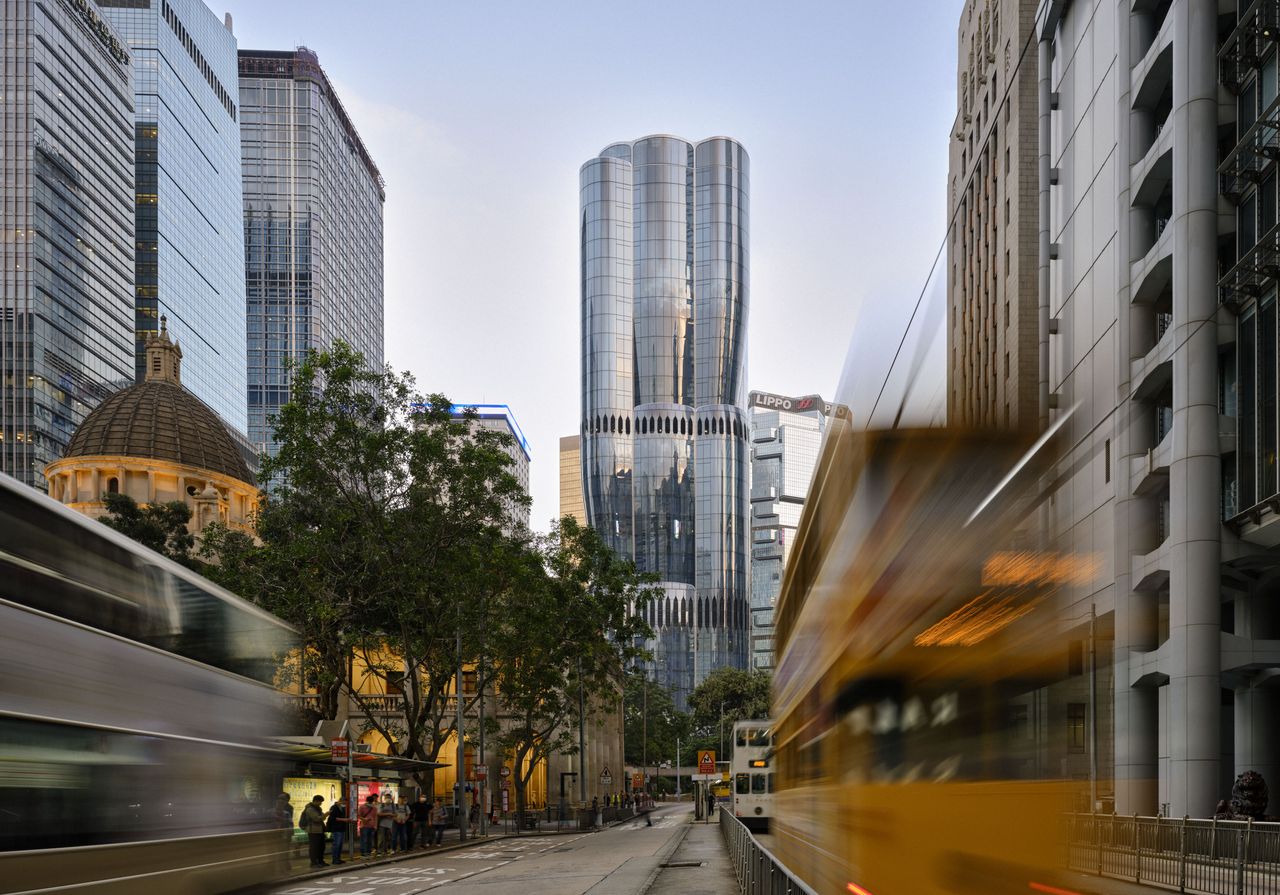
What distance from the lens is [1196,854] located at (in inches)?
783

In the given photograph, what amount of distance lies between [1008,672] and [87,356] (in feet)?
396

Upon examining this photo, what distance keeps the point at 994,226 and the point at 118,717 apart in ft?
129

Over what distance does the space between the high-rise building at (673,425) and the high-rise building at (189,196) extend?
50.9 meters

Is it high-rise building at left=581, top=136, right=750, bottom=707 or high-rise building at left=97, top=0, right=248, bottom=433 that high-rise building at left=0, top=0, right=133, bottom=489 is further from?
high-rise building at left=581, top=136, right=750, bottom=707

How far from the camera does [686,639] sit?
18562 cm

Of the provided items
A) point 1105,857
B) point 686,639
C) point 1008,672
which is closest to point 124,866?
point 1008,672

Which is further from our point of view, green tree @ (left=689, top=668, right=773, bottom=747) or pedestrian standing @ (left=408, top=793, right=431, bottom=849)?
green tree @ (left=689, top=668, right=773, bottom=747)

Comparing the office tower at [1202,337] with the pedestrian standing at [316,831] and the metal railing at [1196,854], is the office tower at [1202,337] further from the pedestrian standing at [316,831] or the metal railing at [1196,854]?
the pedestrian standing at [316,831]

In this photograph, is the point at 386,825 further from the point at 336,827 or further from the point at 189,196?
the point at 189,196

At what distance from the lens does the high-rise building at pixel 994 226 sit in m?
8.94

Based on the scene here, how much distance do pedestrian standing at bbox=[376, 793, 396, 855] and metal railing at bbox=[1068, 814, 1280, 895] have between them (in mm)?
19640

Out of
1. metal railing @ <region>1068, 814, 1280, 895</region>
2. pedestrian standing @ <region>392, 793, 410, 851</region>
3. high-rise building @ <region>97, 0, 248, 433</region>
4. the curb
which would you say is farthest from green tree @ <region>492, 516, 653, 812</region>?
high-rise building @ <region>97, 0, 248, 433</region>

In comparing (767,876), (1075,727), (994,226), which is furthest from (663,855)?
(1075,727)

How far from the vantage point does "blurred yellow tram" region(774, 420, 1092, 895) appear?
7066 millimetres
